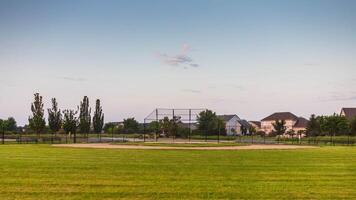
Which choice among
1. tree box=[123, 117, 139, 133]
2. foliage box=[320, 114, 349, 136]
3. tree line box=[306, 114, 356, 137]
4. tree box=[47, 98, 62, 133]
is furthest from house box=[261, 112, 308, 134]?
tree box=[47, 98, 62, 133]

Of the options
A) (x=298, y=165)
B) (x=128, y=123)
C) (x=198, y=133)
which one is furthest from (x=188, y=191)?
(x=128, y=123)

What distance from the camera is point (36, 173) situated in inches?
585

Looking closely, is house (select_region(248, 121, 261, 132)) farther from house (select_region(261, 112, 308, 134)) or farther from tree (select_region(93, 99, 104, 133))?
tree (select_region(93, 99, 104, 133))

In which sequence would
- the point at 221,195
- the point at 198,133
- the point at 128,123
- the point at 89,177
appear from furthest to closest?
the point at 128,123
the point at 198,133
the point at 89,177
the point at 221,195

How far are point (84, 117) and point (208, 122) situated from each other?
18516 mm

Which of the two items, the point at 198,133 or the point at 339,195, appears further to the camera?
the point at 198,133

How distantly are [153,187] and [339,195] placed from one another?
4.74 m

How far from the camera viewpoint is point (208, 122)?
6969cm

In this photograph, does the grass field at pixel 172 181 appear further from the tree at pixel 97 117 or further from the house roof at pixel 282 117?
the house roof at pixel 282 117

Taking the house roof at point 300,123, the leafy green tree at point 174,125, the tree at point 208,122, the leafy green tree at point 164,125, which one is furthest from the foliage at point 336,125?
the house roof at point 300,123

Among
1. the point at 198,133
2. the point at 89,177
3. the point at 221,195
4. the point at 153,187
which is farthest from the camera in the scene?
the point at 198,133

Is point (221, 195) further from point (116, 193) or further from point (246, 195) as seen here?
point (116, 193)

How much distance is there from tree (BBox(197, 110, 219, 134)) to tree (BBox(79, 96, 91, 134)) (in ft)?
55.2

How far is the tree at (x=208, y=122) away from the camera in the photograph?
69.2 m
